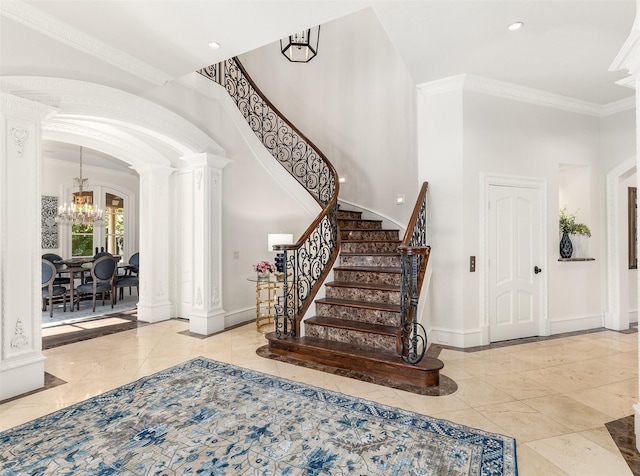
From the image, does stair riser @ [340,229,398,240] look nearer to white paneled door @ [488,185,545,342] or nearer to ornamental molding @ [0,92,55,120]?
white paneled door @ [488,185,545,342]

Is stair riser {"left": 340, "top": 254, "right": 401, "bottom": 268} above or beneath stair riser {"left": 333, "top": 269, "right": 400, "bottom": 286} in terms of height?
above

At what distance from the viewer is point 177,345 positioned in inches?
167

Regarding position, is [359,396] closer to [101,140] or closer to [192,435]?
[192,435]

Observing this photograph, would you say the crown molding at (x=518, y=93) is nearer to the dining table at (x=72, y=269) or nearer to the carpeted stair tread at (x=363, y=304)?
the carpeted stair tread at (x=363, y=304)

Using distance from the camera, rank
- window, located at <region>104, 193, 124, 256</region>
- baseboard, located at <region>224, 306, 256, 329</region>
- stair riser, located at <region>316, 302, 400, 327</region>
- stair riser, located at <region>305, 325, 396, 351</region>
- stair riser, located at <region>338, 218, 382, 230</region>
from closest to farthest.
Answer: stair riser, located at <region>305, 325, 396, 351</region> < stair riser, located at <region>316, 302, 400, 327</region> < baseboard, located at <region>224, 306, 256, 329</region> < stair riser, located at <region>338, 218, 382, 230</region> < window, located at <region>104, 193, 124, 256</region>

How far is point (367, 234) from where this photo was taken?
560 cm

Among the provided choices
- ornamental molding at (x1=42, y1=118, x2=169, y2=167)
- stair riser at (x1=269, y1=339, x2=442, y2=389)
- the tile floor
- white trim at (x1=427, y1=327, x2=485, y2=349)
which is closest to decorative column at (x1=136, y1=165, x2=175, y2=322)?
ornamental molding at (x1=42, y1=118, x2=169, y2=167)

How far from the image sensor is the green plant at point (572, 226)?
4.79m

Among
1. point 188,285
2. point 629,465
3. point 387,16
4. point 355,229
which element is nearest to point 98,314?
point 188,285

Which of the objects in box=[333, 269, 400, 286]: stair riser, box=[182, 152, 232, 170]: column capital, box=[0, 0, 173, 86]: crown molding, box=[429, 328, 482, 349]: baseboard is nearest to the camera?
box=[0, 0, 173, 86]: crown molding

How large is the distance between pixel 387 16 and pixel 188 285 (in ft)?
15.5

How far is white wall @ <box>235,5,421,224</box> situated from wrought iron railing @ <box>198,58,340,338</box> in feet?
1.97

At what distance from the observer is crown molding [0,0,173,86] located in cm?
272

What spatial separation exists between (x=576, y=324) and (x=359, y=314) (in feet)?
10.8
